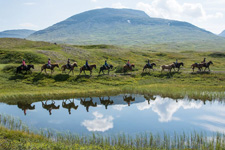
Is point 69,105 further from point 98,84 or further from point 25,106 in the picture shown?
point 98,84

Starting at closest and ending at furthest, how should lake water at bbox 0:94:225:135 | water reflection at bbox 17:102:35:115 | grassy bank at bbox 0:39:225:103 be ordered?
1. lake water at bbox 0:94:225:135
2. water reflection at bbox 17:102:35:115
3. grassy bank at bbox 0:39:225:103

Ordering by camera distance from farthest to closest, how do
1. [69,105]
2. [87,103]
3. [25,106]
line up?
[87,103] < [69,105] < [25,106]

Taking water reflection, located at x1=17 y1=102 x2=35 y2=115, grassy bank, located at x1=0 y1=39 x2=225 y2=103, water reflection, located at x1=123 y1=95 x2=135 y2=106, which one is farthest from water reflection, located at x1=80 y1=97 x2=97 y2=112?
water reflection, located at x1=17 y1=102 x2=35 y2=115

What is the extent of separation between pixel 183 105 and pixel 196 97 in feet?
16.7

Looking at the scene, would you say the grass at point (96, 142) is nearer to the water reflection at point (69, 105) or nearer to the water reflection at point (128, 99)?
the water reflection at point (69, 105)

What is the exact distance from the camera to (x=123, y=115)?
2472cm

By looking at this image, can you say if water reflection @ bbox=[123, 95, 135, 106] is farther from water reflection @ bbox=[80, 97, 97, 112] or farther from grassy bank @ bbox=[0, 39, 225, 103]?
water reflection @ bbox=[80, 97, 97, 112]

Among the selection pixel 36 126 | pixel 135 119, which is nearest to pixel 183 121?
pixel 135 119

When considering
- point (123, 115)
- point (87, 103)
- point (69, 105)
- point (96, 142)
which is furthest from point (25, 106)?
point (96, 142)

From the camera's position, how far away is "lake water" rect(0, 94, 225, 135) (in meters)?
20.2

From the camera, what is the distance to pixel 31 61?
59.1m

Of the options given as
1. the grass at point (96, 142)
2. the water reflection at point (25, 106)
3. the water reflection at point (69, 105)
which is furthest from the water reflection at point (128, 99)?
the grass at point (96, 142)

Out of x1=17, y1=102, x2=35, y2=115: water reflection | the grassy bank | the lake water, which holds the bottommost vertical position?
the lake water

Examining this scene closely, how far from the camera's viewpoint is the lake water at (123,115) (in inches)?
797
